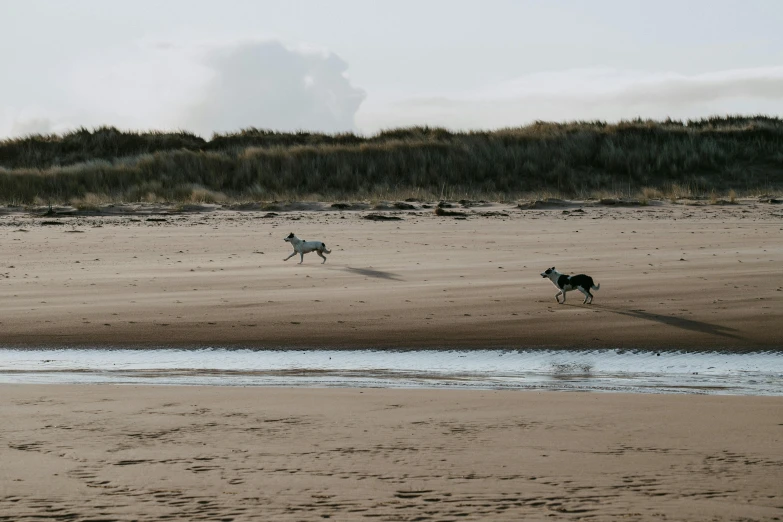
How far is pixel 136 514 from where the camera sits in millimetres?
4094

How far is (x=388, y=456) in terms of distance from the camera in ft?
16.3

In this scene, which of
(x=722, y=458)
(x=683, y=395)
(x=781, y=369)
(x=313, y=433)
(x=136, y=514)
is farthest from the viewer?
(x=781, y=369)

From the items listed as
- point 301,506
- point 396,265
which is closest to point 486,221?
point 396,265

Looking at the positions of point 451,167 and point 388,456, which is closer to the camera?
point 388,456

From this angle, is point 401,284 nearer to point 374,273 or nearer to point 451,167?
point 374,273

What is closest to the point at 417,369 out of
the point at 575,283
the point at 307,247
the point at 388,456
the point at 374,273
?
the point at 388,456

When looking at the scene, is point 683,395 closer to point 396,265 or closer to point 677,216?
point 396,265

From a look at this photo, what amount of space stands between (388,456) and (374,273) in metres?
8.51

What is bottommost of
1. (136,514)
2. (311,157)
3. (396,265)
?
(136,514)

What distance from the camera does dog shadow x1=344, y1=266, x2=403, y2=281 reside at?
12992 millimetres

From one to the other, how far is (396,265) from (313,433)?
876cm

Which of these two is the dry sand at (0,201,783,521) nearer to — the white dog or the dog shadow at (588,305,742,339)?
the dog shadow at (588,305,742,339)

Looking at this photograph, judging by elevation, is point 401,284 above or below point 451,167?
below

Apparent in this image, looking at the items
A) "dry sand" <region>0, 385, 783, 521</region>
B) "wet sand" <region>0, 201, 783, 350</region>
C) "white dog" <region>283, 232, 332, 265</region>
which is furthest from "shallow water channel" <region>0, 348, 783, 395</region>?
"white dog" <region>283, 232, 332, 265</region>
